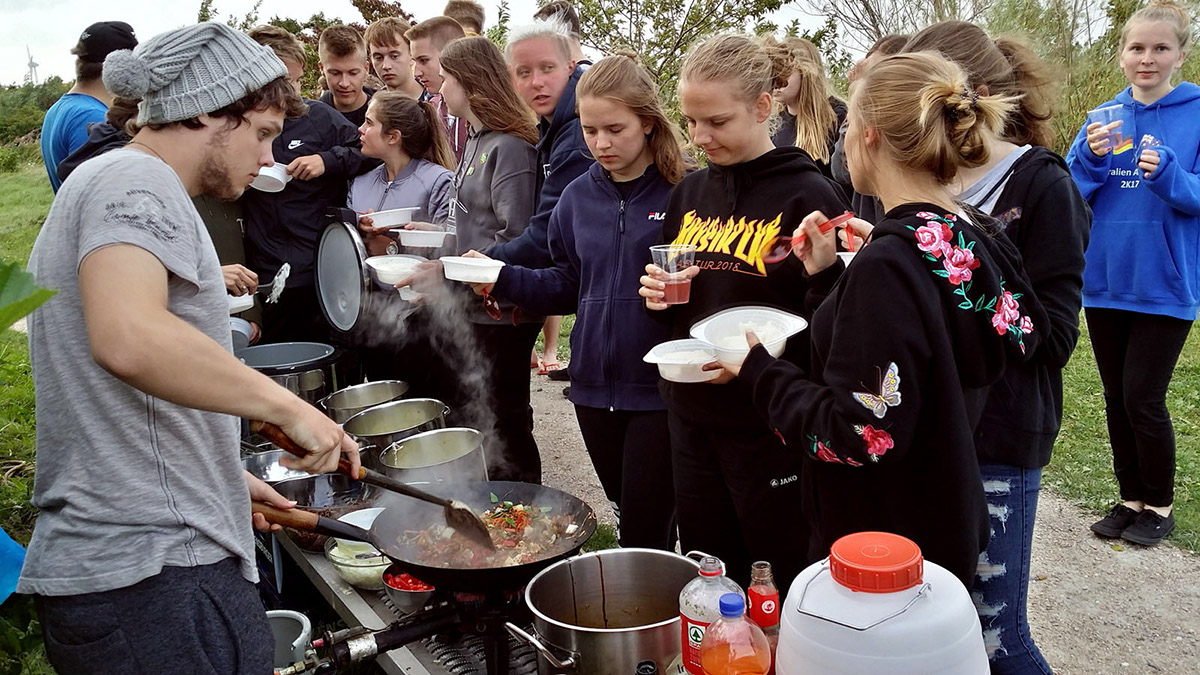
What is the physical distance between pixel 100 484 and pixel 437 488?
1.45 metres

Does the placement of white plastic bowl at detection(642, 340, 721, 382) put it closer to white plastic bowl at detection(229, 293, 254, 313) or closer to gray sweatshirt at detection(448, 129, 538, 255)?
gray sweatshirt at detection(448, 129, 538, 255)

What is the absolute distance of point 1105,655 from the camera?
3424 millimetres

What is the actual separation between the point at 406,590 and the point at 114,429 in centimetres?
125

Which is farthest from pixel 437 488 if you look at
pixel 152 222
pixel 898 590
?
pixel 898 590

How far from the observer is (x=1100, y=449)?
537cm

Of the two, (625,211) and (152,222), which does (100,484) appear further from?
(625,211)

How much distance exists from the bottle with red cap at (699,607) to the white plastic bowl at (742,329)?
0.62 metres

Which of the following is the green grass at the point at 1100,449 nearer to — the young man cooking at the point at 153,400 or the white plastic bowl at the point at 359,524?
the white plastic bowl at the point at 359,524

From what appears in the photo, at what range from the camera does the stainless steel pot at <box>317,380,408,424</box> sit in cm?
425

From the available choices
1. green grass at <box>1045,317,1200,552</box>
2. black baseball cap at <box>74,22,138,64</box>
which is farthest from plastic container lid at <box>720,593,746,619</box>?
black baseball cap at <box>74,22,138,64</box>

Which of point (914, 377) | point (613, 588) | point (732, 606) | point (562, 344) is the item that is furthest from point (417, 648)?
point (562, 344)

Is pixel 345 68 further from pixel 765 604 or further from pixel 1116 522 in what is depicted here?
pixel 1116 522

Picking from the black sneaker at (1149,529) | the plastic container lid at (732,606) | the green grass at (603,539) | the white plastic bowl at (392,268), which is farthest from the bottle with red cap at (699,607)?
the black sneaker at (1149,529)

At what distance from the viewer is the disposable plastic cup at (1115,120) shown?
397 centimetres
